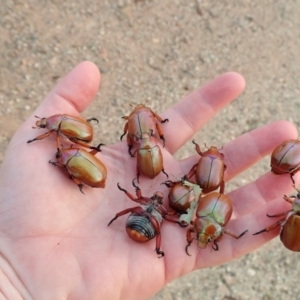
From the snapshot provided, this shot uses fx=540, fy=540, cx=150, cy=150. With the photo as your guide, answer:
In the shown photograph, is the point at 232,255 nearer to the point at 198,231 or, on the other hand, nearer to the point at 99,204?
the point at 198,231

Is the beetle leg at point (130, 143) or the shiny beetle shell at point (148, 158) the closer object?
the shiny beetle shell at point (148, 158)

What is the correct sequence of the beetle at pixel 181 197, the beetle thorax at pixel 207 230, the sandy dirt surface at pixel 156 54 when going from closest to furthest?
the beetle thorax at pixel 207 230, the beetle at pixel 181 197, the sandy dirt surface at pixel 156 54

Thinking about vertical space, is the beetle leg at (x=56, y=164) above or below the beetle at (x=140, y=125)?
above

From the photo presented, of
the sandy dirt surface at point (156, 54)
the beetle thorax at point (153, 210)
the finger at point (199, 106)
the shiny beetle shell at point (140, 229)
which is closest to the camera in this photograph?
the shiny beetle shell at point (140, 229)

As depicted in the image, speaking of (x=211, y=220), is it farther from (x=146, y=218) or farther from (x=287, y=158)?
(x=287, y=158)

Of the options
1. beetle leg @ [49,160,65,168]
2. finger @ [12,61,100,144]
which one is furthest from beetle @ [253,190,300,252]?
finger @ [12,61,100,144]

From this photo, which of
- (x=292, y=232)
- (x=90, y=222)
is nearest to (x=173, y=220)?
(x=90, y=222)

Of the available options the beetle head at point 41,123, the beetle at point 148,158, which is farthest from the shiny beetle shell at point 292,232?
the beetle head at point 41,123

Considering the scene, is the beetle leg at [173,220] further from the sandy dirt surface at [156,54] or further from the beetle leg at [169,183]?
the sandy dirt surface at [156,54]
